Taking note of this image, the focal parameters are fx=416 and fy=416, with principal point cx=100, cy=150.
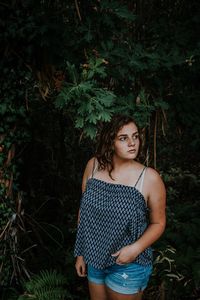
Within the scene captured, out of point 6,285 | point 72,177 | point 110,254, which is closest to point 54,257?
point 6,285

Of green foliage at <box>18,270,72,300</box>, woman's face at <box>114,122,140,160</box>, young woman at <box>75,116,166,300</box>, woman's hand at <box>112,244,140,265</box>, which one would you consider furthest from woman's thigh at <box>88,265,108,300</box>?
green foliage at <box>18,270,72,300</box>

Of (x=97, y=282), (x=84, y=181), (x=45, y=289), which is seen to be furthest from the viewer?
(x=45, y=289)

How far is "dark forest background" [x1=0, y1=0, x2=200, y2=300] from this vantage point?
3.19m

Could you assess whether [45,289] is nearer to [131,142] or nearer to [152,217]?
[152,217]

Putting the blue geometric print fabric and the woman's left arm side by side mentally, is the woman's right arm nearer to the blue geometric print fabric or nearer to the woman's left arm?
the blue geometric print fabric

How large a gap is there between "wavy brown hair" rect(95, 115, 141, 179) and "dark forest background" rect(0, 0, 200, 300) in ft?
1.41

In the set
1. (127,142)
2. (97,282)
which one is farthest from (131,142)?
(97,282)

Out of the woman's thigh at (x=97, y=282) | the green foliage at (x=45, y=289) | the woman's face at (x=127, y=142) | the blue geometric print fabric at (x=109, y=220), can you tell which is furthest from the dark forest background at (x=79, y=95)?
the woman's thigh at (x=97, y=282)

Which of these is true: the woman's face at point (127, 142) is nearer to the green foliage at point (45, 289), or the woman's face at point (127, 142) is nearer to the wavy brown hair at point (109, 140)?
the wavy brown hair at point (109, 140)

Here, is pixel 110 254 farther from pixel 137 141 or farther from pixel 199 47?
pixel 199 47

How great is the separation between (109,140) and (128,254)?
683mm

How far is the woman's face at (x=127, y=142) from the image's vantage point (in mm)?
2477

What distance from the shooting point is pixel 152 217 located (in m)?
2.44

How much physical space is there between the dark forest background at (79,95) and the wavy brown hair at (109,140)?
0.43 metres
